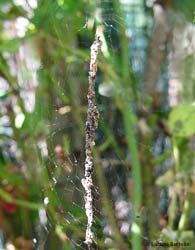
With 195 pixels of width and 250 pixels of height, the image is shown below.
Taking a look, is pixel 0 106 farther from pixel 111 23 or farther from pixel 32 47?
pixel 111 23

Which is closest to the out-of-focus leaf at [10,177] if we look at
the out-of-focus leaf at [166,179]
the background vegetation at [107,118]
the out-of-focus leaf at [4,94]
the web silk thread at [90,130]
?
the background vegetation at [107,118]

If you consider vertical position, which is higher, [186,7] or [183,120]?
[186,7]

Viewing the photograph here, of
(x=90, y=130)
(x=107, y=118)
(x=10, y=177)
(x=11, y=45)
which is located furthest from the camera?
(x=10, y=177)

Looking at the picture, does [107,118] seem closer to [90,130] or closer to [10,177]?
[90,130]

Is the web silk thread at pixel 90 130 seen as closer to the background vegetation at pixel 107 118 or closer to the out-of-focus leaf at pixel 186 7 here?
the background vegetation at pixel 107 118

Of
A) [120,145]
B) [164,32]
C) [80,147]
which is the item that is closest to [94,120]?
[80,147]

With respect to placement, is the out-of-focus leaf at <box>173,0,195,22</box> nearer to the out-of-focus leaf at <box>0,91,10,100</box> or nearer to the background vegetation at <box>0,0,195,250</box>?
the background vegetation at <box>0,0,195,250</box>

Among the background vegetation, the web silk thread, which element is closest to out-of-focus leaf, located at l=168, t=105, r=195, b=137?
the background vegetation

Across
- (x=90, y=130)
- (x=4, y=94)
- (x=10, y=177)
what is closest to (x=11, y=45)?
(x=4, y=94)
